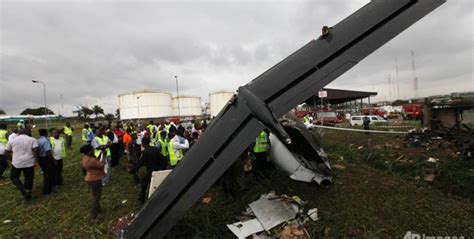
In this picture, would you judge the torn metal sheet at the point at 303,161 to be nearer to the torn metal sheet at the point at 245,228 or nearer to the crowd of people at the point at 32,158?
the torn metal sheet at the point at 245,228

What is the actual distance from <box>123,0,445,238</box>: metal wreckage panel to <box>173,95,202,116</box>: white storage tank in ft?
261

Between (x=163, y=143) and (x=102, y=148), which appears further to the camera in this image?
(x=163, y=143)

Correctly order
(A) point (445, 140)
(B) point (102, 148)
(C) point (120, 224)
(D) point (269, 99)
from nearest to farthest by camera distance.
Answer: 1. (D) point (269, 99)
2. (C) point (120, 224)
3. (B) point (102, 148)
4. (A) point (445, 140)

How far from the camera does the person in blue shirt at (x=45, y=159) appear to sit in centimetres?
650

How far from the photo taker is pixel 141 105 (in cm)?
6700

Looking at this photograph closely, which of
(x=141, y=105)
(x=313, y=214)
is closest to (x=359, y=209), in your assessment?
(x=313, y=214)

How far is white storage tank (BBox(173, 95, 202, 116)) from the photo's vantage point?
83375mm

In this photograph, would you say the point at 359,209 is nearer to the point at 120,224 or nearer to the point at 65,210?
the point at 120,224

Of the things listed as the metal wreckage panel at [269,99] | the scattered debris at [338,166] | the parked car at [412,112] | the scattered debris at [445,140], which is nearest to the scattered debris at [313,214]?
the metal wreckage panel at [269,99]

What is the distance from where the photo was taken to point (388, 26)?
3.36 meters

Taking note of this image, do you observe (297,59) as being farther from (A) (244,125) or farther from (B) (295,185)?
(B) (295,185)

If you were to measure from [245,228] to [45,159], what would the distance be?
6.22 meters

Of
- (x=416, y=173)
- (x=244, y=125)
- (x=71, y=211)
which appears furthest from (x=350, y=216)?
(x=71, y=211)

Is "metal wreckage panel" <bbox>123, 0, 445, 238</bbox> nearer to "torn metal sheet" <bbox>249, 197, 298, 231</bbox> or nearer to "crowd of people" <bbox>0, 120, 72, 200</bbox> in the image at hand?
"torn metal sheet" <bbox>249, 197, 298, 231</bbox>
